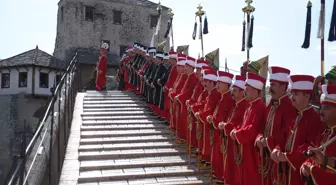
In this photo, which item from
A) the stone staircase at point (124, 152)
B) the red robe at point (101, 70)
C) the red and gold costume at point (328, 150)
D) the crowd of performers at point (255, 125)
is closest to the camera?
the red and gold costume at point (328, 150)

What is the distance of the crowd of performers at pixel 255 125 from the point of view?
355 centimetres

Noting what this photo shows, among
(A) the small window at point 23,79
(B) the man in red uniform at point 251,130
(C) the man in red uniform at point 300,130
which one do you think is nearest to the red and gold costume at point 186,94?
(B) the man in red uniform at point 251,130

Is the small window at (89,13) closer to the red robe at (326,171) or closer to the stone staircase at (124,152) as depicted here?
the stone staircase at (124,152)

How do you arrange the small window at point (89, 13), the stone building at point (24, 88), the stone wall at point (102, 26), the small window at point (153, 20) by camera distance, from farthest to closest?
the small window at point (153, 20)
the small window at point (89, 13)
the stone wall at point (102, 26)
the stone building at point (24, 88)

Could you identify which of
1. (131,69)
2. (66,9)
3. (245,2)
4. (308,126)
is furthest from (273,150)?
(66,9)

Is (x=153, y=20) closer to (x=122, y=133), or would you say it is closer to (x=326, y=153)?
(x=122, y=133)

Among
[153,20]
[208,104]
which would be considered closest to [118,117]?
[208,104]

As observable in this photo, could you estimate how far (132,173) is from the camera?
22.8 feet

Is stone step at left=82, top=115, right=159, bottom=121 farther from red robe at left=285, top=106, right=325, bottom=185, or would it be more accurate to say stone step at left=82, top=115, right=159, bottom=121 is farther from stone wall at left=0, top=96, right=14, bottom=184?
stone wall at left=0, top=96, right=14, bottom=184

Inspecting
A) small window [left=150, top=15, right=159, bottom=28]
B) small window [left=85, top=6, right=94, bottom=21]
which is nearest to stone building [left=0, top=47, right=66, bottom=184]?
small window [left=85, top=6, right=94, bottom=21]

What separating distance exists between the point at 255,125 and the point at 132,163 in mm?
3283

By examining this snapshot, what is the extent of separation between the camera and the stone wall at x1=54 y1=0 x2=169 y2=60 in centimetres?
3425

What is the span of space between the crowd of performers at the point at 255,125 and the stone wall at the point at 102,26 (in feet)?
84.1

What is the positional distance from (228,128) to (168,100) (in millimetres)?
4784
